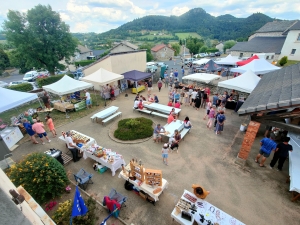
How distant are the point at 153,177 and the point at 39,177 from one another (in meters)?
3.85

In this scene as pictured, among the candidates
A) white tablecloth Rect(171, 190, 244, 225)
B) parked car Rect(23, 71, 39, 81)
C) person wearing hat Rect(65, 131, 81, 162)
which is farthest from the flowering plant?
parked car Rect(23, 71, 39, 81)

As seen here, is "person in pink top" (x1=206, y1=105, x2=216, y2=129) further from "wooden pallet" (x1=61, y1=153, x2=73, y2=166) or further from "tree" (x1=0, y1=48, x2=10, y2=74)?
"tree" (x1=0, y1=48, x2=10, y2=74)

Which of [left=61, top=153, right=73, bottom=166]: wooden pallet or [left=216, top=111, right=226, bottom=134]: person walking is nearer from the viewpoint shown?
[left=61, top=153, right=73, bottom=166]: wooden pallet

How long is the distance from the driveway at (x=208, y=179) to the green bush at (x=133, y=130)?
21.7 inches

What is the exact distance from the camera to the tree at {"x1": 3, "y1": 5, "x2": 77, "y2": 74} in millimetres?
18953

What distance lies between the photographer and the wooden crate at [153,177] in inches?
193

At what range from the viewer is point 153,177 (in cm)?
495

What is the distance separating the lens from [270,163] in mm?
6449

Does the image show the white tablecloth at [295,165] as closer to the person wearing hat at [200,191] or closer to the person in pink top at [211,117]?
the person wearing hat at [200,191]

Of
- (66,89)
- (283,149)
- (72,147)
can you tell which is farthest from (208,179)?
(66,89)

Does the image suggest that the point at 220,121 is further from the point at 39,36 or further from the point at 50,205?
the point at 39,36

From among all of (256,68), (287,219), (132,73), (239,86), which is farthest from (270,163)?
(132,73)

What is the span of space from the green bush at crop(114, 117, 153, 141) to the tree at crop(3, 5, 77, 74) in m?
19.3

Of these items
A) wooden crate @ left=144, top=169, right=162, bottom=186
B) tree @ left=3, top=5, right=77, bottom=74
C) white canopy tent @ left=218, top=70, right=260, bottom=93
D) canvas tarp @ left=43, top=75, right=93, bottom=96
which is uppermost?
tree @ left=3, top=5, right=77, bottom=74
